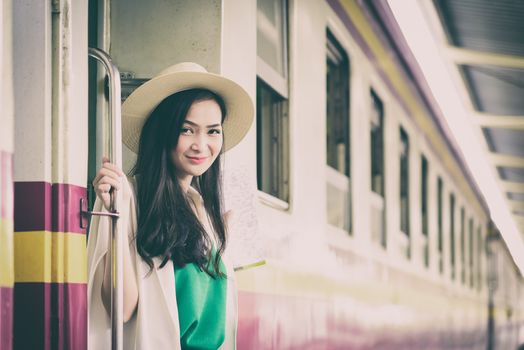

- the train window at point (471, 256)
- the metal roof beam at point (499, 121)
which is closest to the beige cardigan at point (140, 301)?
the metal roof beam at point (499, 121)

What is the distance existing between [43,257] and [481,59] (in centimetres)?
625

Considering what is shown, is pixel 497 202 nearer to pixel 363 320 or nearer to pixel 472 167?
pixel 472 167

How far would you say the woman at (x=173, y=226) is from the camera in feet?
9.29

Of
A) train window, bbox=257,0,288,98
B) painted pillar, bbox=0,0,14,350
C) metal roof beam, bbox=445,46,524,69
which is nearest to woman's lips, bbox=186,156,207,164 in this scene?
painted pillar, bbox=0,0,14,350

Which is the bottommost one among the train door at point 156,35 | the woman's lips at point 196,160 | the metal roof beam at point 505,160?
the woman's lips at point 196,160

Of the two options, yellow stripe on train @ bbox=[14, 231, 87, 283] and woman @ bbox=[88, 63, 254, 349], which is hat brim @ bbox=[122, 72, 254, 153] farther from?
yellow stripe on train @ bbox=[14, 231, 87, 283]

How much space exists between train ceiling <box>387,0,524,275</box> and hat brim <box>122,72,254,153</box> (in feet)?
7.40

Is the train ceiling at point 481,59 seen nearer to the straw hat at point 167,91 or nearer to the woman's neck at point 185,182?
the straw hat at point 167,91

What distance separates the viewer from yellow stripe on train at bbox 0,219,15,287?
2.31 meters

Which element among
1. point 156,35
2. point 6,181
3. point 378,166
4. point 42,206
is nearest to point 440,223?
point 378,166

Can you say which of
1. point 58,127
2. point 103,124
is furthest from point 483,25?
point 58,127

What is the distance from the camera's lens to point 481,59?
8.19 meters

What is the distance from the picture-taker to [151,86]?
2.95 m

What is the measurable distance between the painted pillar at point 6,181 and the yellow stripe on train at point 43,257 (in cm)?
8
